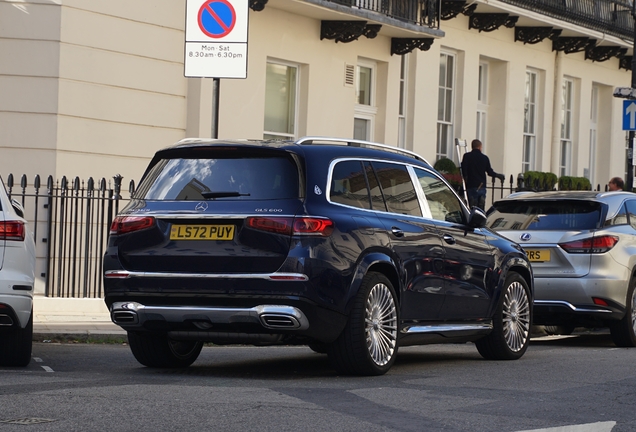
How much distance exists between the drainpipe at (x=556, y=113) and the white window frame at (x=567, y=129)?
0.58 meters

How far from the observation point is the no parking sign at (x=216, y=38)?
41.1 feet

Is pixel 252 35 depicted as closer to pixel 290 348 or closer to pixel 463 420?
pixel 290 348

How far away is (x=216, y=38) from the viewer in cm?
1258

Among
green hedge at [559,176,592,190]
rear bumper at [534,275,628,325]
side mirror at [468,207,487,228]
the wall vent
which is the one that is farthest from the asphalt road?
green hedge at [559,176,592,190]

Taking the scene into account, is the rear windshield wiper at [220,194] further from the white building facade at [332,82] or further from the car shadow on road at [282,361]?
the white building facade at [332,82]

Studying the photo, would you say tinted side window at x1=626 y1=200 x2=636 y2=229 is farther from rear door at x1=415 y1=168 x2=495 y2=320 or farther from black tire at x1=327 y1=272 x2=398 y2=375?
black tire at x1=327 y1=272 x2=398 y2=375

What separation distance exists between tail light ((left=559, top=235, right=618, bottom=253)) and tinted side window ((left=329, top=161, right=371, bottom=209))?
411cm

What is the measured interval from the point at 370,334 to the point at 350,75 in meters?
14.0

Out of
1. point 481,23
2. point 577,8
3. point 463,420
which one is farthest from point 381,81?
point 463,420

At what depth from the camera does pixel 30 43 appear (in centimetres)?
1755

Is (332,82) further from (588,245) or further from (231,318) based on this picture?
(231,318)

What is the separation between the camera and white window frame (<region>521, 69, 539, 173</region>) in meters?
27.9

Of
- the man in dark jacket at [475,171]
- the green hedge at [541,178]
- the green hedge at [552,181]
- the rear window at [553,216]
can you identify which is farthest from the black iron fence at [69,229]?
the green hedge at [541,178]

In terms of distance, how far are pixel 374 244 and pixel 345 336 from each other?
0.73 meters
